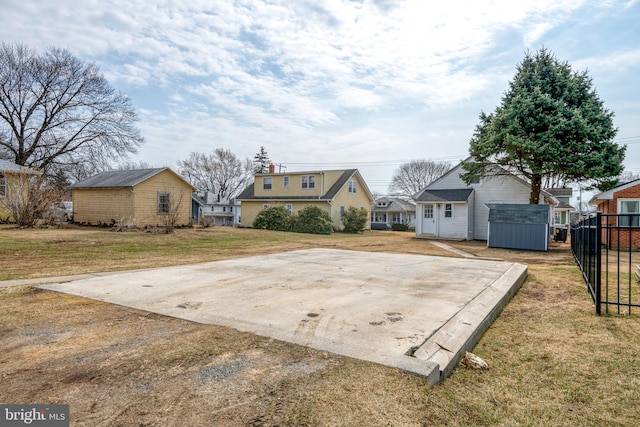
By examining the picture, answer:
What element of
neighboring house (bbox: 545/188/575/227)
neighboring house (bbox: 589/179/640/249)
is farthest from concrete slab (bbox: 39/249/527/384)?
neighboring house (bbox: 545/188/575/227)

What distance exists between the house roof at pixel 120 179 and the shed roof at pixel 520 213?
1940 cm

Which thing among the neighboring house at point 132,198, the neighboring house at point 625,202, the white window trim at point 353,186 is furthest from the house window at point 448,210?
the neighboring house at point 132,198

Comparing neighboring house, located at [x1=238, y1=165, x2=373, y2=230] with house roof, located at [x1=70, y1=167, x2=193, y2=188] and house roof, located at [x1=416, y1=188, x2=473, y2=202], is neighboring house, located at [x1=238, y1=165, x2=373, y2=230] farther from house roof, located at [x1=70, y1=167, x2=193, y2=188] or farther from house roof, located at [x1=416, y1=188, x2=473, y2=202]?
house roof, located at [x1=70, y1=167, x2=193, y2=188]

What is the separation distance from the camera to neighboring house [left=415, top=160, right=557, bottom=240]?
20641mm

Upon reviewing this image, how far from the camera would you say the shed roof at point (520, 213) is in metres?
15.7

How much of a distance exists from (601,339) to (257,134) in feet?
92.4

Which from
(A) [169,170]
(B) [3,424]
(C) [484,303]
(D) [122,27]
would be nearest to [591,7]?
(C) [484,303]

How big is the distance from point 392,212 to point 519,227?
28.7 m

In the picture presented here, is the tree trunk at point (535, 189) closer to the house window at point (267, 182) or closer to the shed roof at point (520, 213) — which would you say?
the shed roof at point (520, 213)

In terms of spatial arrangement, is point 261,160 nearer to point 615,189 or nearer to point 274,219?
point 274,219

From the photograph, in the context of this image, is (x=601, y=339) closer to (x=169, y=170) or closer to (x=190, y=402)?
(x=190, y=402)

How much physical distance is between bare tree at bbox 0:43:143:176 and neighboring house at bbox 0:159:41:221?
848 centimetres

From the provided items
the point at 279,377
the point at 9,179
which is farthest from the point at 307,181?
the point at 279,377

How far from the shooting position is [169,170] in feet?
78.0
